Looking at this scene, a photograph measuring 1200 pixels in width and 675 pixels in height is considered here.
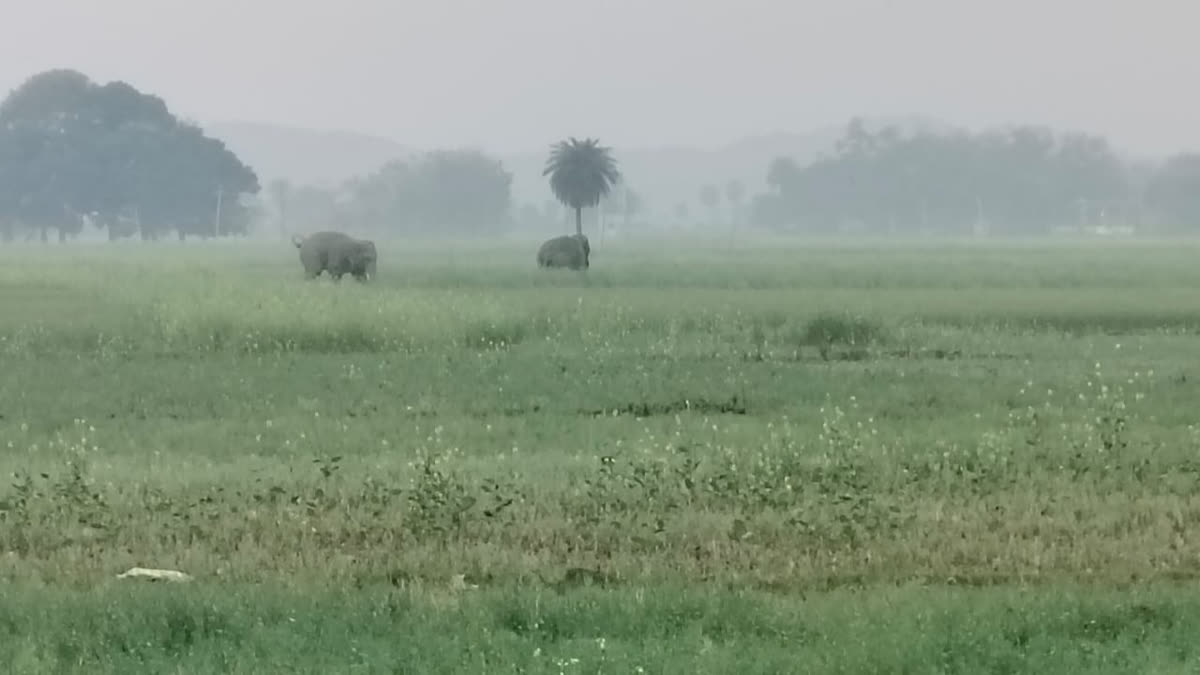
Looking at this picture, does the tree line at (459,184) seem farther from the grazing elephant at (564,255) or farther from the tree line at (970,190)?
the grazing elephant at (564,255)

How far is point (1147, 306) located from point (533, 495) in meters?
24.8

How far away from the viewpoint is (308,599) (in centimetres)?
887

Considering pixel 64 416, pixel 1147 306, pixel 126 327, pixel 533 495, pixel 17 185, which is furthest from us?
pixel 17 185

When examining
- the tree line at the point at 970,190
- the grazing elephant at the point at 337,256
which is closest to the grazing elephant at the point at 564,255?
the grazing elephant at the point at 337,256

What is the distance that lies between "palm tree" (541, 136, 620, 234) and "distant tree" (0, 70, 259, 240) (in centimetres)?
4753

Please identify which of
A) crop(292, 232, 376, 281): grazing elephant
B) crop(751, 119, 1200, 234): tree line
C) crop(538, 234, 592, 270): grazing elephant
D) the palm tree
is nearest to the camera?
crop(292, 232, 376, 281): grazing elephant

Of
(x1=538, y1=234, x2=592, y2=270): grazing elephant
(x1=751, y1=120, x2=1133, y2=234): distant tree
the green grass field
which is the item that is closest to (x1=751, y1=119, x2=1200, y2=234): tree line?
(x1=751, y1=120, x2=1133, y2=234): distant tree

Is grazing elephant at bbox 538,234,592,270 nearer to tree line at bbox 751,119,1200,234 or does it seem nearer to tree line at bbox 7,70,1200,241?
tree line at bbox 7,70,1200,241

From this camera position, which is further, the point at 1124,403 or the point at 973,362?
the point at 973,362

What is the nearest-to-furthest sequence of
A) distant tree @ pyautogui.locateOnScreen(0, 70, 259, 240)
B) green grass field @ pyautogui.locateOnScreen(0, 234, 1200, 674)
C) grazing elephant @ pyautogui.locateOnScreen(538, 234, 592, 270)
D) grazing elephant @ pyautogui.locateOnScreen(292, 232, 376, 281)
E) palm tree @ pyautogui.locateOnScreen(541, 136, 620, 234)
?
1. green grass field @ pyautogui.locateOnScreen(0, 234, 1200, 674)
2. grazing elephant @ pyautogui.locateOnScreen(292, 232, 376, 281)
3. grazing elephant @ pyautogui.locateOnScreen(538, 234, 592, 270)
4. palm tree @ pyautogui.locateOnScreen(541, 136, 620, 234)
5. distant tree @ pyautogui.locateOnScreen(0, 70, 259, 240)

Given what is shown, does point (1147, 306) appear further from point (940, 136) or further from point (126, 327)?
point (940, 136)

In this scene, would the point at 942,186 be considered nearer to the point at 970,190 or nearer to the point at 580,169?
the point at 970,190

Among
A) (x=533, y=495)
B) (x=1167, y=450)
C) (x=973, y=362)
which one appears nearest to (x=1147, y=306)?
(x=973, y=362)

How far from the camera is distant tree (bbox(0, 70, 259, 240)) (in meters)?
110
